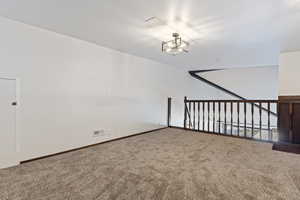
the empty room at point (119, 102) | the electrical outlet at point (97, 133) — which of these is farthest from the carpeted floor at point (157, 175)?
the electrical outlet at point (97, 133)

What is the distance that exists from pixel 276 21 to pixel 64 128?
388 centimetres

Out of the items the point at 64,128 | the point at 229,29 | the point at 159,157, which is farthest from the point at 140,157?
the point at 229,29

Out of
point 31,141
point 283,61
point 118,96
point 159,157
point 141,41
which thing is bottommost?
point 159,157

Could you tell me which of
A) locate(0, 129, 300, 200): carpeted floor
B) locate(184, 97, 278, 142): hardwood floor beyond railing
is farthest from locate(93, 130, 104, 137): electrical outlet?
locate(184, 97, 278, 142): hardwood floor beyond railing

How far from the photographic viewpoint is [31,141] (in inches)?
99.3

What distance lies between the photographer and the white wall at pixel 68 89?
2445mm

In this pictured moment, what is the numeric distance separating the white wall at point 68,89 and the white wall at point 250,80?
3.97 metres

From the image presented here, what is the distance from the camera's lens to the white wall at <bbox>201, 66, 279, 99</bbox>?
5.96 metres

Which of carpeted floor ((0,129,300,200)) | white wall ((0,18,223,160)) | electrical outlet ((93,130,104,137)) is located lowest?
carpeted floor ((0,129,300,200))

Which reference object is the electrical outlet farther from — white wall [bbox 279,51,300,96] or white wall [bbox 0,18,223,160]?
white wall [bbox 279,51,300,96]

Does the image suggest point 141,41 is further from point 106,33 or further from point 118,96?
point 118,96

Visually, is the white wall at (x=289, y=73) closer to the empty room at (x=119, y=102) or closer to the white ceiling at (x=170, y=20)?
the empty room at (x=119, y=102)

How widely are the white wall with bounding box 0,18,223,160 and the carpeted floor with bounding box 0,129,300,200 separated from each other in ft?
1.51

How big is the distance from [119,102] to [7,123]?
2114 millimetres
